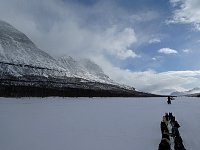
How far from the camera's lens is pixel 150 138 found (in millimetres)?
15211

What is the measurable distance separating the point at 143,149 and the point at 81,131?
548 centimetres

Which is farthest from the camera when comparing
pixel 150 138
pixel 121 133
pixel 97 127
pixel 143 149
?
pixel 97 127

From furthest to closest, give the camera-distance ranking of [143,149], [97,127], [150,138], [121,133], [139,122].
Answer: [139,122]
[97,127]
[121,133]
[150,138]
[143,149]

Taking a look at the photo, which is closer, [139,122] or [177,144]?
[177,144]

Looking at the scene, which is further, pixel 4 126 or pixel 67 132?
pixel 4 126

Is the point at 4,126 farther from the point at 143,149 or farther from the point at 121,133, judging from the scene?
the point at 143,149

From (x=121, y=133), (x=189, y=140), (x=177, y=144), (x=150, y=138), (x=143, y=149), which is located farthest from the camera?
(x=121, y=133)

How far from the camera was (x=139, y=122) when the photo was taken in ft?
69.3

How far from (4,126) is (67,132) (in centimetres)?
496

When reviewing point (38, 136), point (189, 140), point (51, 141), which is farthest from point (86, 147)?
point (189, 140)

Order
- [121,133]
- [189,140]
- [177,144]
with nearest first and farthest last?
[177,144]
[189,140]
[121,133]

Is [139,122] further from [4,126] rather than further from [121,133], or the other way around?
[4,126]

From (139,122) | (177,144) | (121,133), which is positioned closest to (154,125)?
(139,122)

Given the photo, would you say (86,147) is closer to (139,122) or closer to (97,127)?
(97,127)
